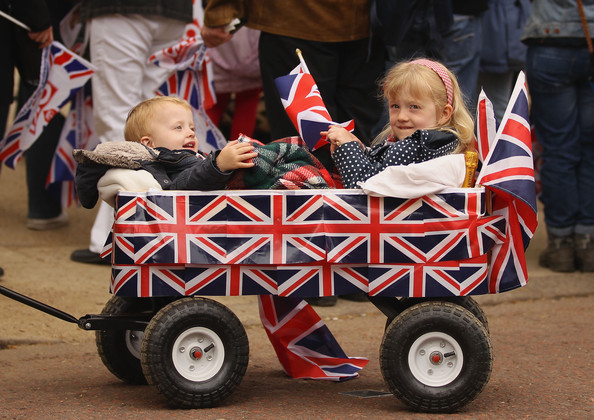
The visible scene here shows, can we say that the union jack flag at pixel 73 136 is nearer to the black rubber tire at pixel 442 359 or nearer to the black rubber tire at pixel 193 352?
the black rubber tire at pixel 193 352

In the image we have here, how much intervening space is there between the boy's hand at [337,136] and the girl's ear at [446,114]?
14.5 inches

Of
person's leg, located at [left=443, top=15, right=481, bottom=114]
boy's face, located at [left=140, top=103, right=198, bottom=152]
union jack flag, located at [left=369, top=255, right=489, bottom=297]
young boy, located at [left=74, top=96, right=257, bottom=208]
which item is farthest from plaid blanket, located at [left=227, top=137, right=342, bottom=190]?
person's leg, located at [left=443, top=15, right=481, bottom=114]

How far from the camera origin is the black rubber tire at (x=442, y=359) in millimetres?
3418

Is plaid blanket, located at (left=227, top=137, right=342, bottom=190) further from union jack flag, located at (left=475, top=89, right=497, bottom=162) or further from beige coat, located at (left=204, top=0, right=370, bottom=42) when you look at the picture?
beige coat, located at (left=204, top=0, right=370, bottom=42)

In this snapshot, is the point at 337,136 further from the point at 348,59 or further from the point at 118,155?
the point at 348,59

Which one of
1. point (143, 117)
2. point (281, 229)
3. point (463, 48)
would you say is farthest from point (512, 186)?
point (463, 48)

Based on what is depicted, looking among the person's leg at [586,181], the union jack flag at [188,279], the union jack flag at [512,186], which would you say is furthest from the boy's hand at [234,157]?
the person's leg at [586,181]

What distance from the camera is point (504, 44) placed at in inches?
241

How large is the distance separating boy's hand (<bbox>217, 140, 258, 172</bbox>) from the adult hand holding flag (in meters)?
0.48

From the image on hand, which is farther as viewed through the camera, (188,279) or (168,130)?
(168,130)

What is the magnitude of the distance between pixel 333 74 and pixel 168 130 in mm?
1432

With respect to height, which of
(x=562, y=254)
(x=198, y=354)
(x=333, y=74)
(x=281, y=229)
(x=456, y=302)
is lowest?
(x=562, y=254)

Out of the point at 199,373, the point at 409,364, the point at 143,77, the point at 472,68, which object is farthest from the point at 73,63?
the point at 409,364

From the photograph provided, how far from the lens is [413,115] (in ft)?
12.8
